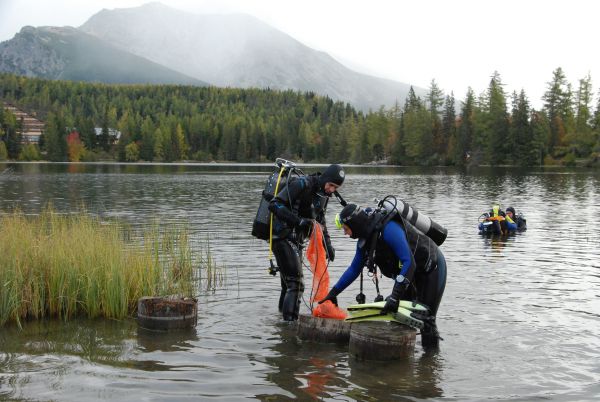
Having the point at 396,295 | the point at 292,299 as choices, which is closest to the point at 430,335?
the point at 396,295

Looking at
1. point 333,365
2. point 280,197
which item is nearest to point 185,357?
point 333,365

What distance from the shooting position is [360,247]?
8.30m

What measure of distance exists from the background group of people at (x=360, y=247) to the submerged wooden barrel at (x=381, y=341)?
293mm

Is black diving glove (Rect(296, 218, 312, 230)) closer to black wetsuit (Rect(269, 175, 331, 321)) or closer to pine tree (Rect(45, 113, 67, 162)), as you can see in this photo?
black wetsuit (Rect(269, 175, 331, 321))

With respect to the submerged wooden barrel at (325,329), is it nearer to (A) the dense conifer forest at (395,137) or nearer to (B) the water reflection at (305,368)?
(B) the water reflection at (305,368)

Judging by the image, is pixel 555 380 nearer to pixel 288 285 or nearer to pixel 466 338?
pixel 466 338

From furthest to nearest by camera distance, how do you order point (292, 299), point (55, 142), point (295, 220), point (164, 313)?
point (55, 142)
point (292, 299)
point (164, 313)
point (295, 220)

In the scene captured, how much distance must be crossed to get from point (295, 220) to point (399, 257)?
197 centimetres

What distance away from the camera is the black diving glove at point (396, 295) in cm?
797

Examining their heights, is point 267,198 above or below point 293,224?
above

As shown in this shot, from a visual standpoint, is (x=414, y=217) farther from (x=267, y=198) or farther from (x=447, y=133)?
(x=447, y=133)

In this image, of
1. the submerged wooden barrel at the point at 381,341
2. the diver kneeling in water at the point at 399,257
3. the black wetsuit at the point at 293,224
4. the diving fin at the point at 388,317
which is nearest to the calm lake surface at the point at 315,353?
the submerged wooden barrel at the point at 381,341

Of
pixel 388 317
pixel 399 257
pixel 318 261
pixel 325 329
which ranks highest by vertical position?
pixel 399 257

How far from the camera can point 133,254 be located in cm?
1100
